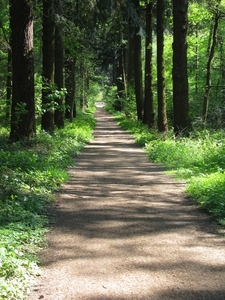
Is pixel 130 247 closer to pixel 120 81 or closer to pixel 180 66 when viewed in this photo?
pixel 180 66

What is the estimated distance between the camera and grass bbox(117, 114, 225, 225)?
6.66m

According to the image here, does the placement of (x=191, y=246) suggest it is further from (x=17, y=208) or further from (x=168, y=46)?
(x=168, y=46)

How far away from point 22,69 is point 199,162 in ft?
18.7

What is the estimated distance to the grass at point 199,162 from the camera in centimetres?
666

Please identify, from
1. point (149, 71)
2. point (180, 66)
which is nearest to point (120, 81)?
point (149, 71)

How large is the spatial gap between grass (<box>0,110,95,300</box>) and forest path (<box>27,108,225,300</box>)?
180mm

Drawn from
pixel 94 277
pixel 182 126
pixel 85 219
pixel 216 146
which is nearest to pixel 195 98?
pixel 182 126

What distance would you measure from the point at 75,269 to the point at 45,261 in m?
0.45

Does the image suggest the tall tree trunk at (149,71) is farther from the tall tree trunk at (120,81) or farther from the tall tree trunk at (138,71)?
the tall tree trunk at (120,81)

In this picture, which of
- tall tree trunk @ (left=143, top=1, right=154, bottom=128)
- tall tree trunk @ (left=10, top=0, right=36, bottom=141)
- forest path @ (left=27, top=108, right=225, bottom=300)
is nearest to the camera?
forest path @ (left=27, top=108, right=225, bottom=300)

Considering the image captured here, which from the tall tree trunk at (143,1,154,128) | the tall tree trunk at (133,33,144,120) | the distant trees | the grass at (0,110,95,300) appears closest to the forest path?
the grass at (0,110,95,300)

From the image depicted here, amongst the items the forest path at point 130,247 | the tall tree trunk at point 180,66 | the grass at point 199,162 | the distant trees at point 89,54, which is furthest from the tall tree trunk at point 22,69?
the tall tree trunk at point 180,66

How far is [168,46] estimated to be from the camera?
28.7 m

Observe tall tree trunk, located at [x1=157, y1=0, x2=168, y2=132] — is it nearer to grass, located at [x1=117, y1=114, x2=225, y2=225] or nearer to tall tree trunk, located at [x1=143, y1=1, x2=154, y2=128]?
grass, located at [x1=117, y1=114, x2=225, y2=225]
